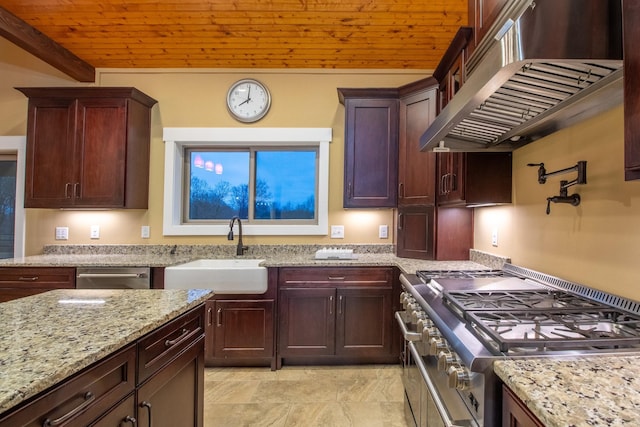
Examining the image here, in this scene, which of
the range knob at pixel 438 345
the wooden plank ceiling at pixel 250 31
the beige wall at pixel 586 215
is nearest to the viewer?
the range knob at pixel 438 345

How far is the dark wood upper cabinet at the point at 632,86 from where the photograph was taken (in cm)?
77

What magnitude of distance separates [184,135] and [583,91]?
3064mm

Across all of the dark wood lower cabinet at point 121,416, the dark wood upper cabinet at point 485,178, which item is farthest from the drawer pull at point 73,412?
the dark wood upper cabinet at point 485,178

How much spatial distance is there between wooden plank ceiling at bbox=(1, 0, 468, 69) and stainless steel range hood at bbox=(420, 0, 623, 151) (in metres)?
1.29

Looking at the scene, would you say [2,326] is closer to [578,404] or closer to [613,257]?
[578,404]

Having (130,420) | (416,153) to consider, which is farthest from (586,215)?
(130,420)

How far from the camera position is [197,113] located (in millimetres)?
3244

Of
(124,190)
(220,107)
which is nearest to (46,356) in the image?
(124,190)

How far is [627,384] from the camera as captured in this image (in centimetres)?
69

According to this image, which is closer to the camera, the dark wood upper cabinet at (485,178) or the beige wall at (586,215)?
the beige wall at (586,215)

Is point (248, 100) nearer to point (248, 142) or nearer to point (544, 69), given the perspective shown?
point (248, 142)

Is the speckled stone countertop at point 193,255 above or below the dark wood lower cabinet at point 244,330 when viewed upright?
above

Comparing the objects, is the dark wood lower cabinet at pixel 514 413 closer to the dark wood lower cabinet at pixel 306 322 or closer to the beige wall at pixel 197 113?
the dark wood lower cabinet at pixel 306 322

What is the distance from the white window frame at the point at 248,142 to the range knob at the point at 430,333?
6.37 feet
